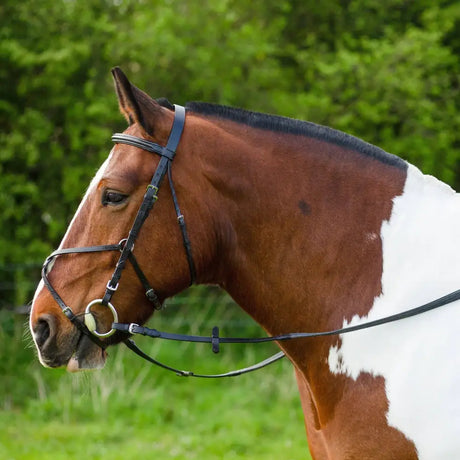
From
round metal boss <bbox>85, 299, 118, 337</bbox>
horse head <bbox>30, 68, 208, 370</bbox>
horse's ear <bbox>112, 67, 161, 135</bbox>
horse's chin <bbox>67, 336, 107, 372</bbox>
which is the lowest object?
horse's chin <bbox>67, 336, 107, 372</bbox>

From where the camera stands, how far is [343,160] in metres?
2.52

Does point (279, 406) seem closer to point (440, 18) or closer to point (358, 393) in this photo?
point (358, 393)

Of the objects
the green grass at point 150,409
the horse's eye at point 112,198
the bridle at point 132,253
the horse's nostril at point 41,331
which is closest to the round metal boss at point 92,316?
the bridle at point 132,253

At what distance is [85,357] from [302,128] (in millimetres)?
1253

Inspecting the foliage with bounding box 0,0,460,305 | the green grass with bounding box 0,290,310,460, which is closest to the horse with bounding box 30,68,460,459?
the green grass with bounding box 0,290,310,460

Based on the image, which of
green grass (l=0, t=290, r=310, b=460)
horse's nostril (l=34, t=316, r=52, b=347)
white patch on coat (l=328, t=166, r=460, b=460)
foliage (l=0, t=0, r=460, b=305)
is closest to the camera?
white patch on coat (l=328, t=166, r=460, b=460)

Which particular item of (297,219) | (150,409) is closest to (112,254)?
(297,219)

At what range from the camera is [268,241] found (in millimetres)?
2475

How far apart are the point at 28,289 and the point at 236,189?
5.99m

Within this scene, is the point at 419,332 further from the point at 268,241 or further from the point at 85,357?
the point at 85,357

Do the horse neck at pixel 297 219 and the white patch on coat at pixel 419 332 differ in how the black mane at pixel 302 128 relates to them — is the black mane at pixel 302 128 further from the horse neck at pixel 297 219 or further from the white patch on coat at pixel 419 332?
the white patch on coat at pixel 419 332

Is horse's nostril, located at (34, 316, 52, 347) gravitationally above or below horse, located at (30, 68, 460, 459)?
below

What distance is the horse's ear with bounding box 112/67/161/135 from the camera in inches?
94.0

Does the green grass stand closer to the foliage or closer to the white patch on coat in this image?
the foliage
